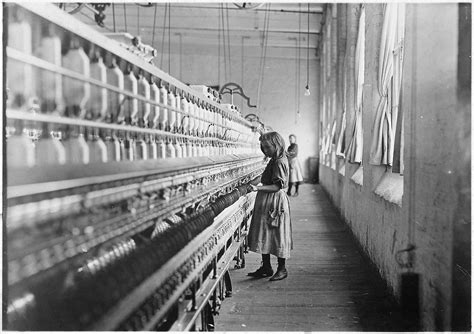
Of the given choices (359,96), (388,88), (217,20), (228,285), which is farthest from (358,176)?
(217,20)

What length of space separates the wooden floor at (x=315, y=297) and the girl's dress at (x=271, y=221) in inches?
13.3

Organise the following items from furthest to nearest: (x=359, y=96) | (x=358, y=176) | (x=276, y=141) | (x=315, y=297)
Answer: (x=359, y=96) → (x=358, y=176) → (x=276, y=141) → (x=315, y=297)

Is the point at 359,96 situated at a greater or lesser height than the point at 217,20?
lesser

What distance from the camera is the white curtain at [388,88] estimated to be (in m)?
4.34

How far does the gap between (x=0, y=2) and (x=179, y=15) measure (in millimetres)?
13032

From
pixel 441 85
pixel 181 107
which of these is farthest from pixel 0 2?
pixel 441 85

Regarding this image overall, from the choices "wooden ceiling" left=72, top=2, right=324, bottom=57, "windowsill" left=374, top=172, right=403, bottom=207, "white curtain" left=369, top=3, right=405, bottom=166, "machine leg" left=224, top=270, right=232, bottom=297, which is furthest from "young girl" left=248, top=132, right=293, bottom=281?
"wooden ceiling" left=72, top=2, right=324, bottom=57

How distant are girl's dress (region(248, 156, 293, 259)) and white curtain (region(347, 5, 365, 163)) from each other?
105 inches

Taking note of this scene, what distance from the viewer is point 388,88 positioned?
4.49m

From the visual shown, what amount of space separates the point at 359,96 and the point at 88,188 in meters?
6.00

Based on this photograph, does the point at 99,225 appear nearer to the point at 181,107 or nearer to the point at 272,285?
the point at 181,107

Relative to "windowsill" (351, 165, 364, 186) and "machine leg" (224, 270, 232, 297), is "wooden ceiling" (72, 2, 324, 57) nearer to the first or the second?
"windowsill" (351, 165, 364, 186)

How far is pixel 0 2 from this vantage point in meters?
1.49

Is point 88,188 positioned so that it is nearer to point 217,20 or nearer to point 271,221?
point 271,221
